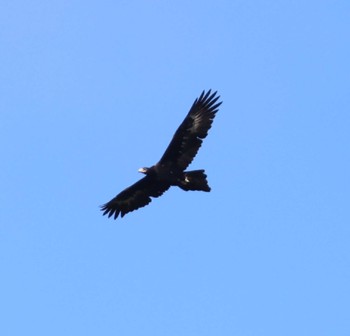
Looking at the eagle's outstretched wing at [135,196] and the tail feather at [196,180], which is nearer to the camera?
the tail feather at [196,180]

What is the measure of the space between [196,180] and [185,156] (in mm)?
1129

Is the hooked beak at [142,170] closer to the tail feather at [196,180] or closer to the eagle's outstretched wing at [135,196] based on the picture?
the eagle's outstretched wing at [135,196]

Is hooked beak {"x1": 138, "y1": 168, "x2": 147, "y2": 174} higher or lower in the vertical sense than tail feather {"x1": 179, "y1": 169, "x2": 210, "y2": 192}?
higher

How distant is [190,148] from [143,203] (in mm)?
3188

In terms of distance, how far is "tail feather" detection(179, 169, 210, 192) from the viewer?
48250mm

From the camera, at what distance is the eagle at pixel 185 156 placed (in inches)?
1909

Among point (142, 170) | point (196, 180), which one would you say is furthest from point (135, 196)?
point (196, 180)

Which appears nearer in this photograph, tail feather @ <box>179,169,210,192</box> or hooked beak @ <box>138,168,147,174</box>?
tail feather @ <box>179,169,210,192</box>

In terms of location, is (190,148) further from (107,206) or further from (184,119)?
(107,206)

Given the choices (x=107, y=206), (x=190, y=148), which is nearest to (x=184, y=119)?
(x=190, y=148)

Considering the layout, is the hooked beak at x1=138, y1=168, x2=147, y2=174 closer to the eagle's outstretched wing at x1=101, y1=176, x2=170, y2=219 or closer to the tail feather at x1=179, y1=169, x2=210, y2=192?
the eagle's outstretched wing at x1=101, y1=176, x2=170, y2=219

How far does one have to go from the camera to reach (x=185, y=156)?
4900cm

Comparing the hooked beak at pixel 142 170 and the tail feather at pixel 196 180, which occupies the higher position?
the hooked beak at pixel 142 170

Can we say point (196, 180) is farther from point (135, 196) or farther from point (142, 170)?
point (135, 196)
